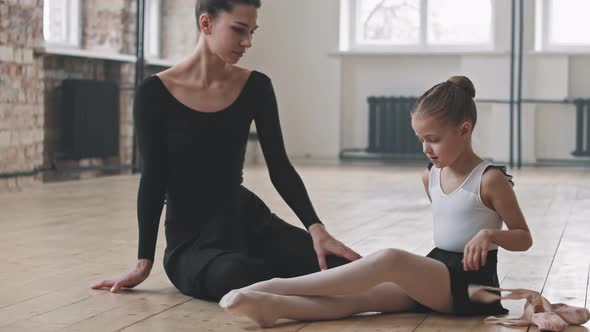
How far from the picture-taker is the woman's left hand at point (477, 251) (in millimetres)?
2361

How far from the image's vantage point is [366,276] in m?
2.46

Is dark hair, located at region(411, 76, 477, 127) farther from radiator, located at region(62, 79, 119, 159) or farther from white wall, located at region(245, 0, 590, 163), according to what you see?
white wall, located at region(245, 0, 590, 163)

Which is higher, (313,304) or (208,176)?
(208,176)

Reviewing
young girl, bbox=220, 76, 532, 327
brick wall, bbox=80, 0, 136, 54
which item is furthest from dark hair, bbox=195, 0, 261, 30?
brick wall, bbox=80, 0, 136, 54

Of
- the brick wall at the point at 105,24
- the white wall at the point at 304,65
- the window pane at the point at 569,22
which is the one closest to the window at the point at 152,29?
the brick wall at the point at 105,24

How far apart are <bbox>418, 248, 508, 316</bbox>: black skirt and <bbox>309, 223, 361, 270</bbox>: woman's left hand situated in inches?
9.1

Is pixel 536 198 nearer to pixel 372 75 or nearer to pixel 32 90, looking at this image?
pixel 32 90

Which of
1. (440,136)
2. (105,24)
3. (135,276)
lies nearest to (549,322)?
(440,136)

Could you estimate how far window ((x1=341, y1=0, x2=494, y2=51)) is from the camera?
10867 mm

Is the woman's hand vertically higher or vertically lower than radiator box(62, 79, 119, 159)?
lower

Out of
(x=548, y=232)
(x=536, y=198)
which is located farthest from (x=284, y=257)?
(x=536, y=198)

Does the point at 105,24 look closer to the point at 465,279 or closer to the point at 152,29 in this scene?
the point at 152,29

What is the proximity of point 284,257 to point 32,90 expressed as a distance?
4933mm

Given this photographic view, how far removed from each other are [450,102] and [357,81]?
8706 millimetres
